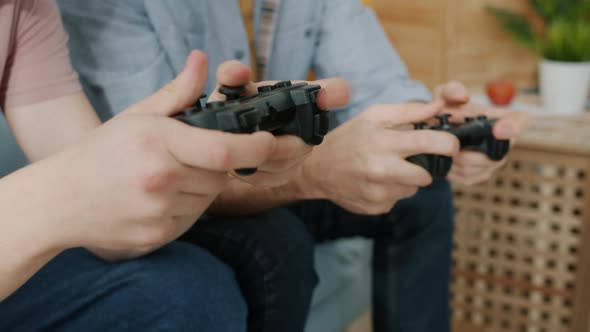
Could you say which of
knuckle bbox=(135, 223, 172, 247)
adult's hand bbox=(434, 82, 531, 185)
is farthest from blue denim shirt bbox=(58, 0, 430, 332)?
knuckle bbox=(135, 223, 172, 247)

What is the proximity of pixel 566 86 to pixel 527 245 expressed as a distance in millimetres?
318

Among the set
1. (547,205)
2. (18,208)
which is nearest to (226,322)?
(18,208)

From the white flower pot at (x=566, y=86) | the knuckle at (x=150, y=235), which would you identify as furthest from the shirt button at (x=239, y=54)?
the white flower pot at (x=566, y=86)

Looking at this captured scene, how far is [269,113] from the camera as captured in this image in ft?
1.34

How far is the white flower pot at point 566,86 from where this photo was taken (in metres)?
1.20

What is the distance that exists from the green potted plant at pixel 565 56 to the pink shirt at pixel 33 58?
933 mm

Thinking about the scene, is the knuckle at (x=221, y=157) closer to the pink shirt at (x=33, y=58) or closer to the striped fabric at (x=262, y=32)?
the pink shirt at (x=33, y=58)

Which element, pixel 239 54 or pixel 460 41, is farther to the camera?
pixel 460 41

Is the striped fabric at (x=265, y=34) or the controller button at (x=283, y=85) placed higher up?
the controller button at (x=283, y=85)

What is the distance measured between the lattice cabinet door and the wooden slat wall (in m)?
0.34

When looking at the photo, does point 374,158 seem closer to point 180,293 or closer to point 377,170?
point 377,170

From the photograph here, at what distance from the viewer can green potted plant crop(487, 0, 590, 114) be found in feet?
3.93

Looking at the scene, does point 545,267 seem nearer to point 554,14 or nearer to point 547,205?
point 547,205

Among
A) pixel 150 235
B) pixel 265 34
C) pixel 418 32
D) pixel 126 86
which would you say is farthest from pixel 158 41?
pixel 418 32
